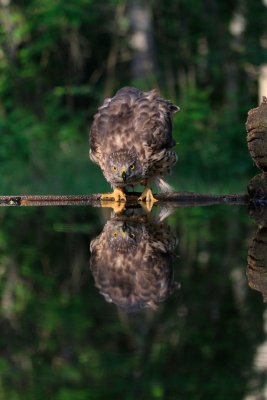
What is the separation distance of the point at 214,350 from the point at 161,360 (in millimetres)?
195

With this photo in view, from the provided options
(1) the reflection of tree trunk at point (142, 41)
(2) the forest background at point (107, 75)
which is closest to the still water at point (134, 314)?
(2) the forest background at point (107, 75)

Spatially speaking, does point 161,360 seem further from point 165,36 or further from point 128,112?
point 165,36

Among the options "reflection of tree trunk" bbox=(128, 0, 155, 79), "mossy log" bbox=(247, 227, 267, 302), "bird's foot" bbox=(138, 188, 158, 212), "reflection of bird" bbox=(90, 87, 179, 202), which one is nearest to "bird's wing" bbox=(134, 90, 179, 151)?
"reflection of bird" bbox=(90, 87, 179, 202)

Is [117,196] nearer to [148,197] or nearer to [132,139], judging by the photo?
[148,197]

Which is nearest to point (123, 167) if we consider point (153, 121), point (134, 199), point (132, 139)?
point (132, 139)

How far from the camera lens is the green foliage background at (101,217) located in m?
2.95

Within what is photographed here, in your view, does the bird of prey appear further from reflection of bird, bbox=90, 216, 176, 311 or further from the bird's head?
the bird's head

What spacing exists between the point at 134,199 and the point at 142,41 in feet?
28.2

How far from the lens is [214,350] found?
3.14 meters

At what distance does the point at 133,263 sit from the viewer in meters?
4.92

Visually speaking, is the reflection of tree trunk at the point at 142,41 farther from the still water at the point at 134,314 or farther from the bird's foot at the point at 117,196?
the still water at the point at 134,314

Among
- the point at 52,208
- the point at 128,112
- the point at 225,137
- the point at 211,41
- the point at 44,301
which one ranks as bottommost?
the point at 44,301

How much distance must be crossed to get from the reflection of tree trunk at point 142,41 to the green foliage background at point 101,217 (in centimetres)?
19

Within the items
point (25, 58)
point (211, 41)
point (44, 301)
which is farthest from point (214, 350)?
point (211, 41)
